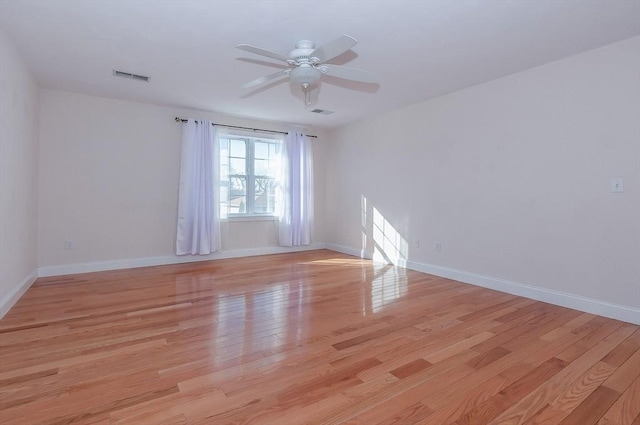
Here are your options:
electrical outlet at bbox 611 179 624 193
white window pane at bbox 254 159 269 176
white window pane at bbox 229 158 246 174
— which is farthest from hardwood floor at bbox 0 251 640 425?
white window pane at bbox 254 159 269 176

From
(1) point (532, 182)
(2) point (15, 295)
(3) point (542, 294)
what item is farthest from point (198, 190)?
(3) point (542, 294)

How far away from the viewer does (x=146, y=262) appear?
4785 millimetres

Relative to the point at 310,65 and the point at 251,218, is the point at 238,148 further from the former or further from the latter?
the point at 310,65

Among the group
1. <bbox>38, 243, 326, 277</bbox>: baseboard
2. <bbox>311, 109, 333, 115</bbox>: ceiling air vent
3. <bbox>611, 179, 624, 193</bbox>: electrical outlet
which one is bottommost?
<bbox>38, 243, 326, 277</bbox>: baseboard

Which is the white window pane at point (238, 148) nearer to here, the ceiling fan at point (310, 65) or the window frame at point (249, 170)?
the window frame at point (249, 170)

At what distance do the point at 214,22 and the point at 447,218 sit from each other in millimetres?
3391

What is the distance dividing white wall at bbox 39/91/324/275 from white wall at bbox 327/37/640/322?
3476mm

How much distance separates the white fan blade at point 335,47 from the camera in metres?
2.17

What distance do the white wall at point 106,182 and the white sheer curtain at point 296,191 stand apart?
5.15ft

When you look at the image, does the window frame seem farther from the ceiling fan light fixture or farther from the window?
the ceiling fan light fixture

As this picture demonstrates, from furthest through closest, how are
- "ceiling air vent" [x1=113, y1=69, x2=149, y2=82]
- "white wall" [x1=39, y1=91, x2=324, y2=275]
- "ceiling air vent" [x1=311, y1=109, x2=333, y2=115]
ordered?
"ceiling air vent" [x1=311, y1=109, x2=333, y2=115] < "white wall" [x1=39, y1=91, x2=324, y2=275] < "ceiling air vent" [x1=113, y1=69, x2=149, y2=82]

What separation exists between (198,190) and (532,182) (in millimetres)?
4416

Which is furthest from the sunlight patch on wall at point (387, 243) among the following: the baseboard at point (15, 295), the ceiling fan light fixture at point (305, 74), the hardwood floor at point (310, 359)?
the baseboard at point (15, 295)

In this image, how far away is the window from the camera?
17.7 feet
